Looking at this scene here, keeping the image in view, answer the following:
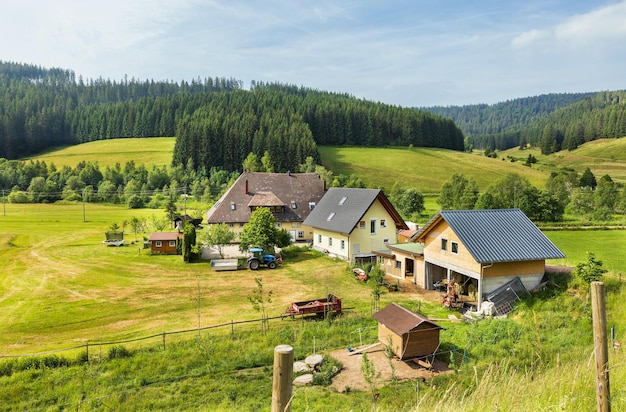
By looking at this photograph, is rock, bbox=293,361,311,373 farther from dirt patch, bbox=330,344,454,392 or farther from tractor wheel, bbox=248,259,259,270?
→ tractor wheel, bbox=248,259,259,270

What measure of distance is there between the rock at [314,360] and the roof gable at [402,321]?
304cm

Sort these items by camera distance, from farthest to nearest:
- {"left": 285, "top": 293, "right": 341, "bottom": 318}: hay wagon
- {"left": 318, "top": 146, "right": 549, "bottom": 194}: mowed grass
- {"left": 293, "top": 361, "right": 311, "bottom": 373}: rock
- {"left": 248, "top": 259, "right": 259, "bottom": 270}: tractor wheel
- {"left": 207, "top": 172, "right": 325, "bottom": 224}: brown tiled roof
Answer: {"left": 318, "top": 146, "right": 549, "bottom": 194}: mowed grass
{"left": 207, "top": 172, "right": 325, "bottom": 224}: brown tiled roof
{"left": 248, "top": 259, "right": 259, "bottom": 270}: tractor wheel
{"left": 285, "top": 293, "right": 341, "bottom": 318}: hay wagon
{"left": 293, "top": 361, "right": 311, "bottom": 373}: rock

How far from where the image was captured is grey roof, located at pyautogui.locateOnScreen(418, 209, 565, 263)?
23.7 metres

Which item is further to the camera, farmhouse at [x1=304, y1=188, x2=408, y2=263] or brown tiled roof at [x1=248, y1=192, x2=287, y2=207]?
brown tiled roof at [x1=248, y1=192, x2=287, y2=207]

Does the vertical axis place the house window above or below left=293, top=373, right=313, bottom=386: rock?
above

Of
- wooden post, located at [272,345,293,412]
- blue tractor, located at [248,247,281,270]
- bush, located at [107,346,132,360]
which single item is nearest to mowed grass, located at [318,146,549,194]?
blue tractor, located at [248,247,281,270]

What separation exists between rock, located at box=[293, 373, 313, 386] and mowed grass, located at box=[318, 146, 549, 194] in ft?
264

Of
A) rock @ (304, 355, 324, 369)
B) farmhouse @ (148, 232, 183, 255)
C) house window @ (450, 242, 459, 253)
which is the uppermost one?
house window @ (450, 242, 459, 253)

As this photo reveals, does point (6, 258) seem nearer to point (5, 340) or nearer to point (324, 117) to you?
point (5, 340)

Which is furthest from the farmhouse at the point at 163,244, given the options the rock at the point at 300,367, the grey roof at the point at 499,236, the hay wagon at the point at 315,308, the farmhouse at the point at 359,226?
the rock at the point at 300,367

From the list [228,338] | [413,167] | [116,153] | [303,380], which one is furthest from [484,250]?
[116,153]

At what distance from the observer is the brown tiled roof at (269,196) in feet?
156

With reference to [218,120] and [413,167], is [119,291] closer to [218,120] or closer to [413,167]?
[218,120]

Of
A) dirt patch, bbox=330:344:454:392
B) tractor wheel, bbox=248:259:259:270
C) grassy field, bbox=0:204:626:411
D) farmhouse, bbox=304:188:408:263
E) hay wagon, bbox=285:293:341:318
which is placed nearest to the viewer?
grassy field, bbox=0:204:626:411
